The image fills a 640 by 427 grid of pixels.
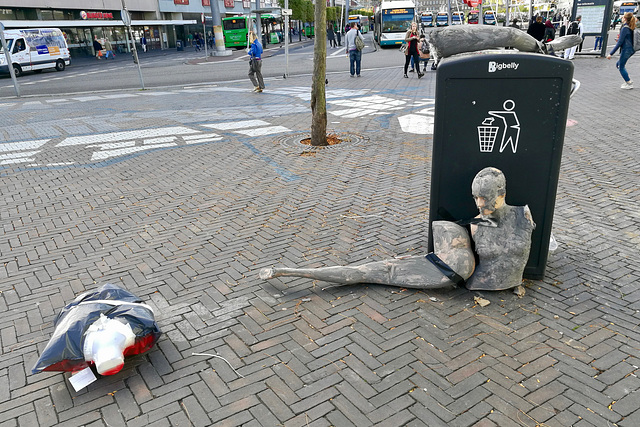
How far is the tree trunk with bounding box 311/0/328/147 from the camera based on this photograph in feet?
Answer: 29.3

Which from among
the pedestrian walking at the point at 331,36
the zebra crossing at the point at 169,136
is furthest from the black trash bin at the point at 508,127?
the pedestrian walking at the point at 331,36

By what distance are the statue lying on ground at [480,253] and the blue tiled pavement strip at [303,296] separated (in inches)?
5.9

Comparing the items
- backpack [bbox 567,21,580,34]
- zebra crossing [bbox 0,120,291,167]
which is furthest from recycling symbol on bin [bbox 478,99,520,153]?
backpack [bbox 567,21,580,34]

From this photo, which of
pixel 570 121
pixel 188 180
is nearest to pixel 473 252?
pixel 188 180

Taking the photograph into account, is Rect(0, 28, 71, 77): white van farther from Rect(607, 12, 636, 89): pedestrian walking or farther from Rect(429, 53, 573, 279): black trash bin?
Rect(429, 53, 573, 279): black trash bin

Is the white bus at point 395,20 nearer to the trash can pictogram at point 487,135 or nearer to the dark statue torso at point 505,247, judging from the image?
the trash can pictogram at point 487,135

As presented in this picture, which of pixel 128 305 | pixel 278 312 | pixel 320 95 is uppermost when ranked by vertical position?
pixel 320 95

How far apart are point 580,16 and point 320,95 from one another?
58.0ft

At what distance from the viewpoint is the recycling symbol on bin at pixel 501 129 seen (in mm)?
4064

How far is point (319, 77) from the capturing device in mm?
9133

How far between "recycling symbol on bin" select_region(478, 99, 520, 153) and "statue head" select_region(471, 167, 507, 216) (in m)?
0.26

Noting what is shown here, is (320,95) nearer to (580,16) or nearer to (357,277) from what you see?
(357,277)

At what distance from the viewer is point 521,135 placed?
411 centimetres

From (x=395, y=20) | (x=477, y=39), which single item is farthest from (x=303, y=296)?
(x=395, y=20)
